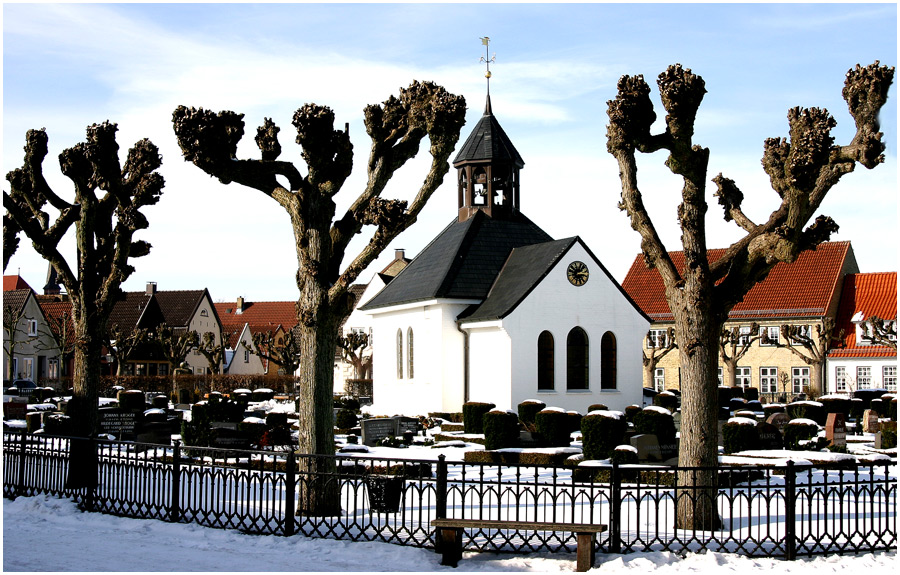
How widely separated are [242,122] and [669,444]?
11499mm

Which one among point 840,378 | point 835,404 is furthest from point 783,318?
point 835,404

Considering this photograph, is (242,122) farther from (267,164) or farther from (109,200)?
(109,200)

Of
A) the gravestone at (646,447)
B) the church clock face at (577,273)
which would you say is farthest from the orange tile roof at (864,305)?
the gravestone at (646,447)

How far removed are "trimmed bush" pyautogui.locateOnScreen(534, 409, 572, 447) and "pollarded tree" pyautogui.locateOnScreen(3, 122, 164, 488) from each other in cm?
1039

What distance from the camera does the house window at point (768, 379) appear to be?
4766 centimetres

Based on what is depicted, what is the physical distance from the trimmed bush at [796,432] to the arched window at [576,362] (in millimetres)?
9337

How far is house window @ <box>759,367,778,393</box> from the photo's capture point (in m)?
47.7

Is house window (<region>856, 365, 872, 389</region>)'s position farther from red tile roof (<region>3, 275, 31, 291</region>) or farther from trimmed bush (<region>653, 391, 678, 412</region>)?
red tile roof (<region>3, 275, 31, 291</region>)

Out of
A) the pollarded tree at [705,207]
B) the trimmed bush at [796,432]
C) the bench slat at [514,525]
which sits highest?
the pollarded tree at [705,207]

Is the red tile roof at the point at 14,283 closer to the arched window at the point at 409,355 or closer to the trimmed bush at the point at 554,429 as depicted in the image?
the arched window at the point at 409,355

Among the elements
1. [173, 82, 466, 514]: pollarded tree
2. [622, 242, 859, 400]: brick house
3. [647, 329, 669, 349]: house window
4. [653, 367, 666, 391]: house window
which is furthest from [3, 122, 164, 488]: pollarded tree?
[653, 367, 666, 391]: house window

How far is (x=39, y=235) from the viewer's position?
56.6 ft

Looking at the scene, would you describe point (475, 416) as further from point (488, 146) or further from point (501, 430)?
point (488, 146)

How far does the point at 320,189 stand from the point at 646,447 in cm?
875
